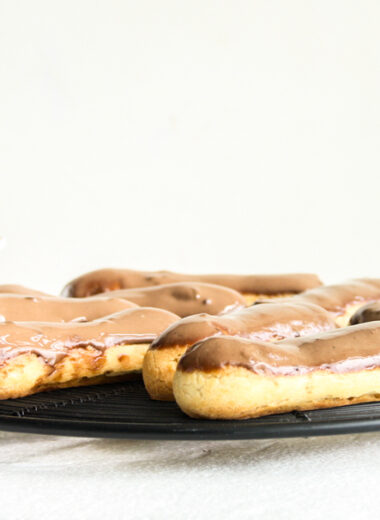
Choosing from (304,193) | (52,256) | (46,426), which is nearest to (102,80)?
(52,256)

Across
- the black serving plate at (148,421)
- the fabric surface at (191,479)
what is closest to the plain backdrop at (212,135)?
the black serving plate at (148,421)

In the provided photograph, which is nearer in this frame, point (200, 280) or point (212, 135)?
point (200, 280)

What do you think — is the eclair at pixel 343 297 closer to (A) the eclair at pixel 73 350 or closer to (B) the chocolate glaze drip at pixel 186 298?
(B) the chocolate glaze drip at pixel 186 298

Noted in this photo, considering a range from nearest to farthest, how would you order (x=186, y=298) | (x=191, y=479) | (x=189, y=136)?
(x=191, y=479) < (x=186, y=298) < (x=189, y=136)

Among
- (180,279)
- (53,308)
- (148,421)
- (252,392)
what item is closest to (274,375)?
(252,392)

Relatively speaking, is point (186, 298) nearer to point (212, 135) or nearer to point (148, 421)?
point (148, 421)

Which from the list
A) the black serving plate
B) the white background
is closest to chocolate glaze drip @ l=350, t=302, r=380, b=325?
the black serving plate
